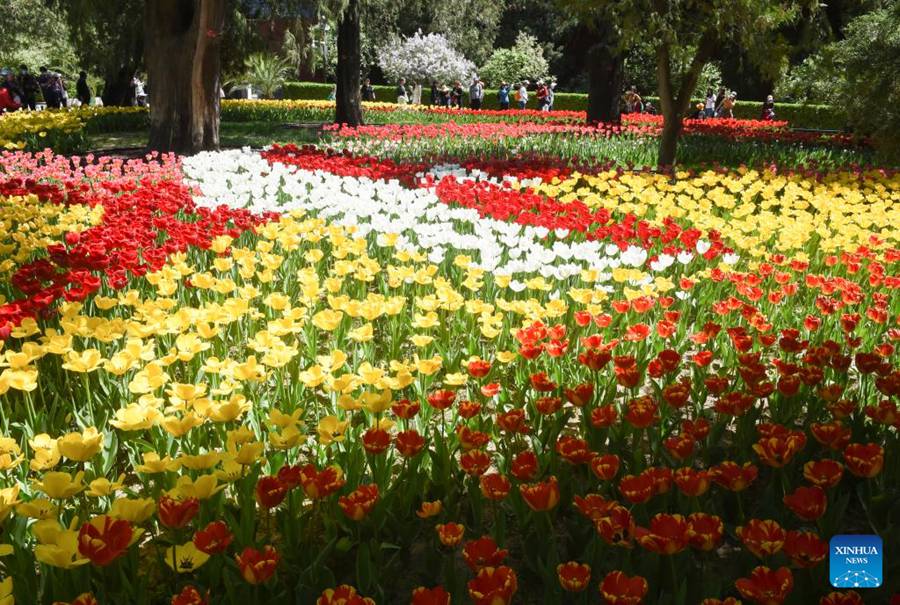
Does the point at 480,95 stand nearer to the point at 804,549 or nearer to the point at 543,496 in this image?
the point at 543,496

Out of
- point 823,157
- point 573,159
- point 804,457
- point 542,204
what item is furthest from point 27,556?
point 823,157

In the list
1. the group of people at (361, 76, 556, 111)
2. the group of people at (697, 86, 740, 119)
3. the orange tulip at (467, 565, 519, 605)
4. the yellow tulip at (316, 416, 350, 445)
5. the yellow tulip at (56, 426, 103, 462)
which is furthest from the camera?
the group of people at (361, 76, 556, 111)

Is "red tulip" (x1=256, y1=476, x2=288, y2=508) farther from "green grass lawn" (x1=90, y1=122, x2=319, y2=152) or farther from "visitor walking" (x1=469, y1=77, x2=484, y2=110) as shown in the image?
"visitor walking" (x1=469, y1=77, x2=484, y2=110)

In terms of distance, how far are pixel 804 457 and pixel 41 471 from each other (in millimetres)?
2475

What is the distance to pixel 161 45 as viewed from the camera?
419 inches

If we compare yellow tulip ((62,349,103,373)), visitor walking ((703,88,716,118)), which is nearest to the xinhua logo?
yellow tulip ((62,349,103,373))

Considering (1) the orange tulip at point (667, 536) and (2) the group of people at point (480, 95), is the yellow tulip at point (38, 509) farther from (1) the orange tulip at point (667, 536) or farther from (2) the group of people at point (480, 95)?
(2) the group of people at point (480, 95)

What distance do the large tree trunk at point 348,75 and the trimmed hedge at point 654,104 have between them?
13447mm

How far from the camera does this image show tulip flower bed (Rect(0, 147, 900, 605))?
1.78m

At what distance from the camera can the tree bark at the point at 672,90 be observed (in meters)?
9.85

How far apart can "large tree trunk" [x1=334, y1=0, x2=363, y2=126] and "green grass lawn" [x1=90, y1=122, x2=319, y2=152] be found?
849mm

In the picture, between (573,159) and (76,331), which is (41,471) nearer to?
(76,331)

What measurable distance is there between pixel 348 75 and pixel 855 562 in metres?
16.2

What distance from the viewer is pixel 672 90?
33.7 ft
